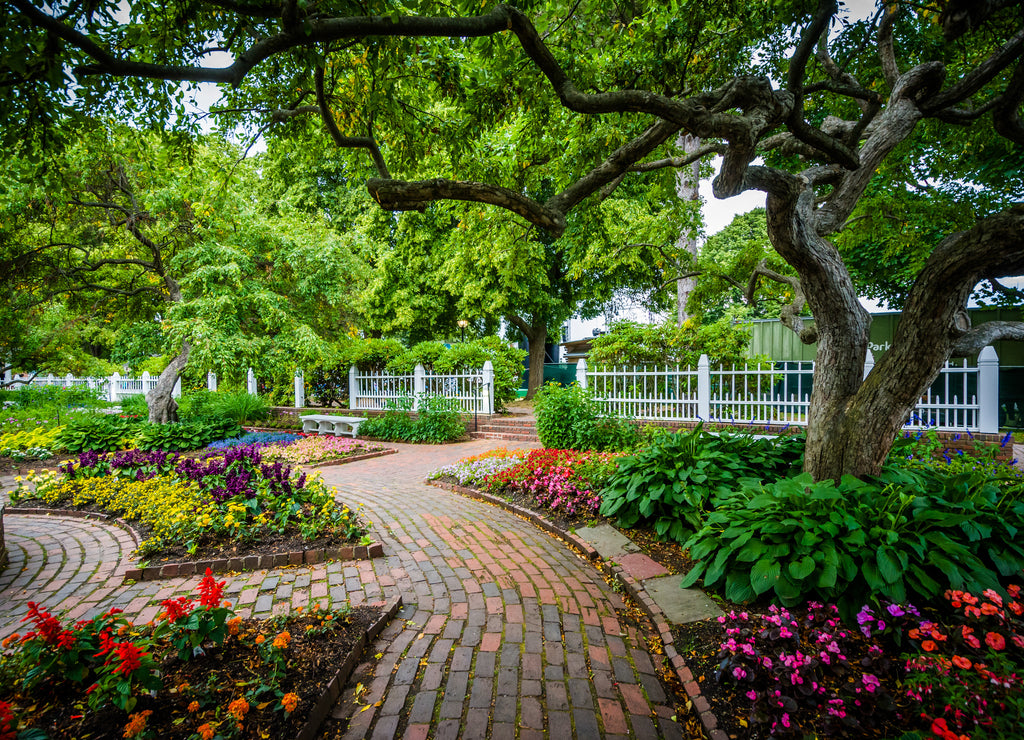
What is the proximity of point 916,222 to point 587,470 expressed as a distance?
7080 millimetres

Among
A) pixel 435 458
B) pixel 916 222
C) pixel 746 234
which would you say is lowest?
pixel 435 458

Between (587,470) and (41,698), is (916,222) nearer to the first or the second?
(587,470)

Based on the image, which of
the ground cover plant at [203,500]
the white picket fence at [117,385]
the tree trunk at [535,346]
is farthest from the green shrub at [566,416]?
the white picket fence at [117,385]

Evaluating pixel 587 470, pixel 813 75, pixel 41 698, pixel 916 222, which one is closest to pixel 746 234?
pixel 916 222

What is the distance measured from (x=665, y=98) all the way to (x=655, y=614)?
11.4 ft

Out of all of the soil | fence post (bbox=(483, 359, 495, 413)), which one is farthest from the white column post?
the soil

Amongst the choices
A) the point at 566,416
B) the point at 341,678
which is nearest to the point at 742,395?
the point at 566,416

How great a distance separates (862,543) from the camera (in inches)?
99.5

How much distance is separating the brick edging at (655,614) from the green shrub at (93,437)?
6.88m

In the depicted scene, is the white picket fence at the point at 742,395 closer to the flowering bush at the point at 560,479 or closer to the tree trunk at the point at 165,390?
the flowering bush at the point at 560,479

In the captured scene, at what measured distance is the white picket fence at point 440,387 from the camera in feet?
40.0

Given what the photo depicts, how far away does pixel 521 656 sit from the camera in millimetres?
2549

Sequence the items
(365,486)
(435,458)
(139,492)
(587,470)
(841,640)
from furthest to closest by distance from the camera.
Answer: (435,458), (365,486), (587,470), (139,492), (841,640)

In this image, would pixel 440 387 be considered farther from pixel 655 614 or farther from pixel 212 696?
pixel 212 696
